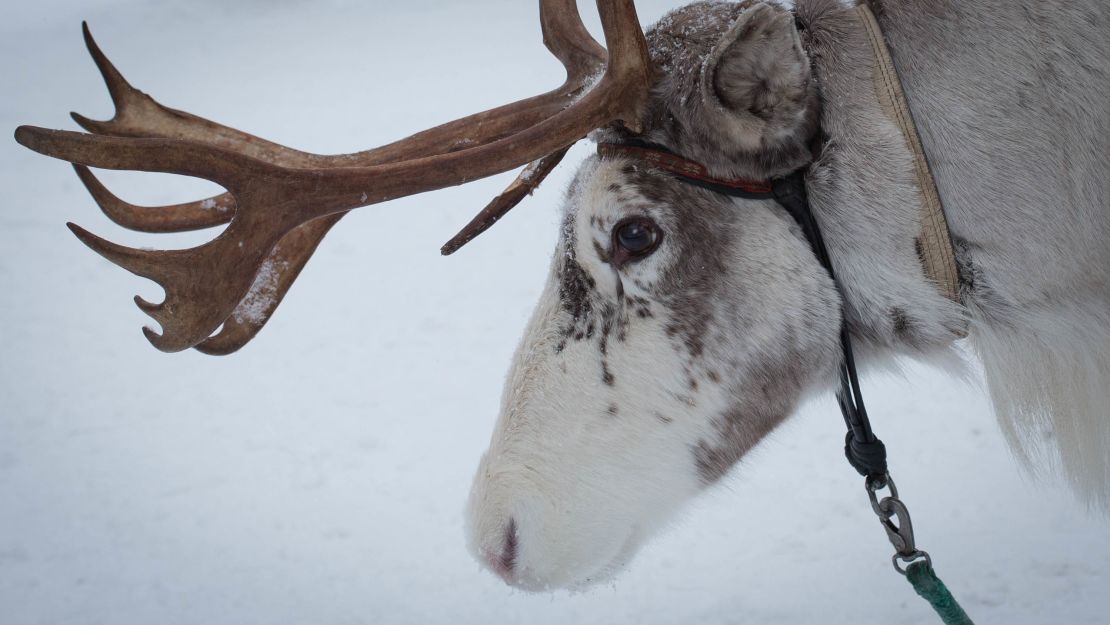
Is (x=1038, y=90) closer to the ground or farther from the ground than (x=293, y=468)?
farther from the ground

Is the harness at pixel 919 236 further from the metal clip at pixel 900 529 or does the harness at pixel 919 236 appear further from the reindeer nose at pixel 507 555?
the reindeer nose at pixel 507 555

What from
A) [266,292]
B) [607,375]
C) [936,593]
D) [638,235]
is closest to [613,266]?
[638,235]

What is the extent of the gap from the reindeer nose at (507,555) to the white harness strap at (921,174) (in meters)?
0.93

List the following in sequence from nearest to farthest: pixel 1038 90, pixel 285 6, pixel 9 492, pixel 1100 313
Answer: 1. pixel 1038 90
2. pixel 1100 313
3. pixel 9 492
4. pixel 285 6

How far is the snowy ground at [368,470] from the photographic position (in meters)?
3.21

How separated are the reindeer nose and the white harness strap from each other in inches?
36.4

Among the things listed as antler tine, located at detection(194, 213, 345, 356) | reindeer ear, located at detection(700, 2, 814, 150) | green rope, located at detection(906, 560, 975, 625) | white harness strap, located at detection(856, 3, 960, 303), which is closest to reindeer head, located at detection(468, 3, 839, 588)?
reindeer ear, located at detection(700, 2, 814, 150)

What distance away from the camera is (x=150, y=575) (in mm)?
3365

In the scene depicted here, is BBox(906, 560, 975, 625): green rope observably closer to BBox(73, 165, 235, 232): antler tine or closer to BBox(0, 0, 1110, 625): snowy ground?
BBox(0, 0, 1110, 625): snowy ground

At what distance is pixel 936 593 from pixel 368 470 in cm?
277

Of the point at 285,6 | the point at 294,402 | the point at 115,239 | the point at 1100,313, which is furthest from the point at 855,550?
the point at 285,6

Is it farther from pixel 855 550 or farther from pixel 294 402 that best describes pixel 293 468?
pixel 855 550

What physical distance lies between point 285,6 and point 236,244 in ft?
24.9

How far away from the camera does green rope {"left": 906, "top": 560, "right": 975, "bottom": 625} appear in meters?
1.61
